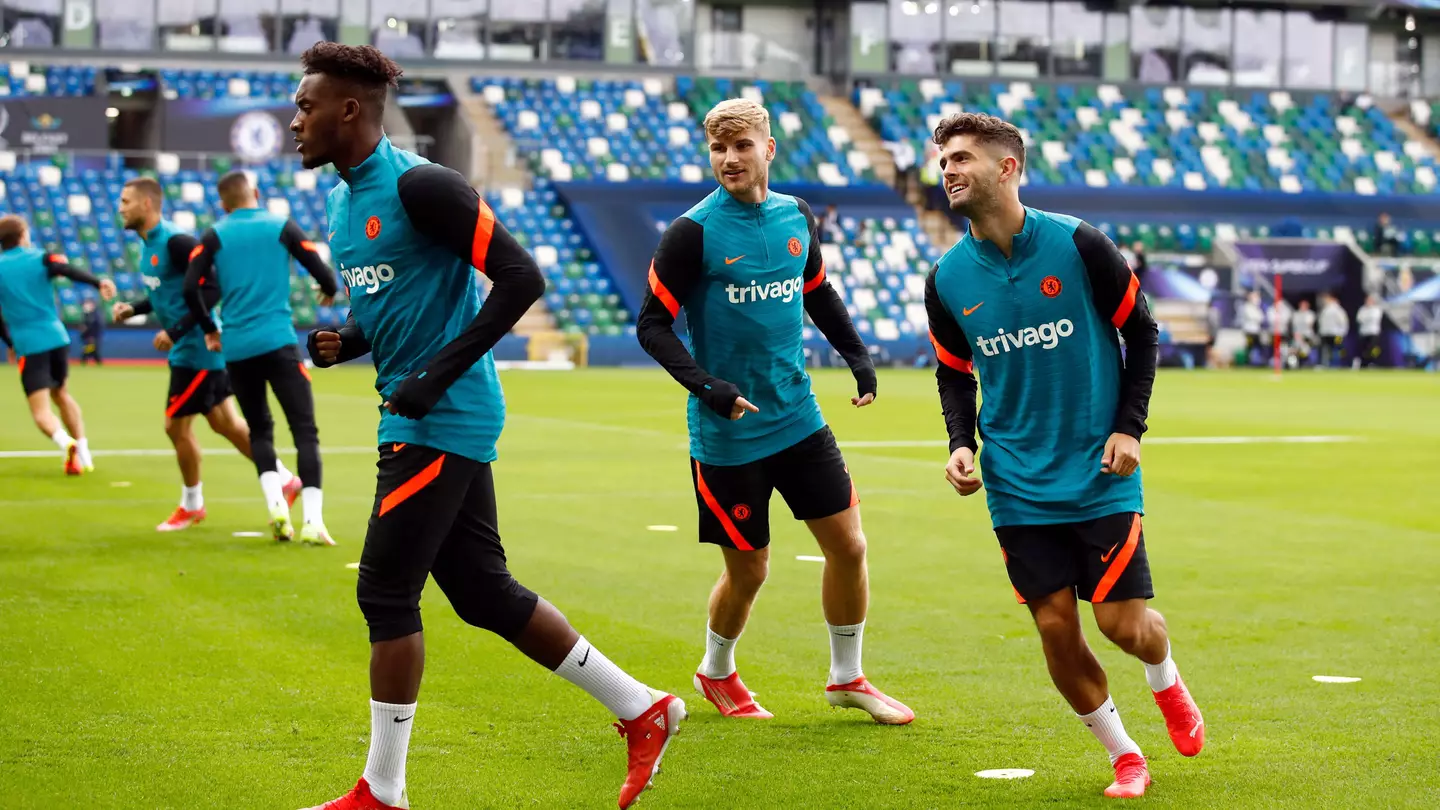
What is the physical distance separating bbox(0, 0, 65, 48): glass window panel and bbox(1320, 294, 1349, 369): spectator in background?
30.5m

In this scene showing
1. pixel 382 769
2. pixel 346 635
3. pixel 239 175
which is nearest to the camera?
pixel 382 769

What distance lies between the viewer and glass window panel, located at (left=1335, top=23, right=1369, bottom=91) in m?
53.1

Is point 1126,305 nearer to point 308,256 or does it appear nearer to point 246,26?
point 308,256

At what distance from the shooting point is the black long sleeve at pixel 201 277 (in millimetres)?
10141

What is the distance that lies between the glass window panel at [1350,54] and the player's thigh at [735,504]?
51473 mm

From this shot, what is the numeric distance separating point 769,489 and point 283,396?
488 centimetres

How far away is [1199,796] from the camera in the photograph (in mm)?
5031

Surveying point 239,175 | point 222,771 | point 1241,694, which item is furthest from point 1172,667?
point 239,175

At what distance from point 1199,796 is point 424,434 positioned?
244 centimetres

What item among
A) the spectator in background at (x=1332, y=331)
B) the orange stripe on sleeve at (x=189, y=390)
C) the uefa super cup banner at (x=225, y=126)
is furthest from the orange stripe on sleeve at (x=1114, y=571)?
the uefa super cup banner at (x=225, y=126)

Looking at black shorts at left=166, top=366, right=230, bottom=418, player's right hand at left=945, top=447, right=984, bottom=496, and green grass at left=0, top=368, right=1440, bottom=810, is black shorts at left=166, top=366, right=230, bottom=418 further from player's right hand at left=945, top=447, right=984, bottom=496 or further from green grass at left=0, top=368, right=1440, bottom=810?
player's right hand at left=945, top=447, right=984, bottom=496

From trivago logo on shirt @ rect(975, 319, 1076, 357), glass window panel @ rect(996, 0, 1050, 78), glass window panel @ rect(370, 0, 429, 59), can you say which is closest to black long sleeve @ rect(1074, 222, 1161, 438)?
trivago logo on shirt @ rect(975, 319, 1076, 357)

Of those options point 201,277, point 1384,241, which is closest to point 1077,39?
point 1384,241

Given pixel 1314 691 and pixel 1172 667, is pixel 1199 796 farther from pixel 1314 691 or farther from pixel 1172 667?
pixel 1314 691
